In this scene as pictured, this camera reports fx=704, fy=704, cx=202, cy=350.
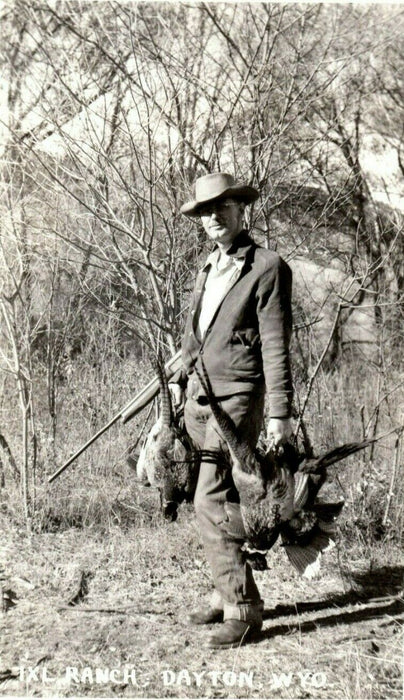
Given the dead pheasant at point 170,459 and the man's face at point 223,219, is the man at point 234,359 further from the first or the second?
the dead pheasant at point 170,459

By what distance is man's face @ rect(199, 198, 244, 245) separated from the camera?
3307 millimetres

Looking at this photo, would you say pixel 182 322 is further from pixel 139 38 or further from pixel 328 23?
pixel 328 23

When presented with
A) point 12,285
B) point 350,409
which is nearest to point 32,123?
point 12,285

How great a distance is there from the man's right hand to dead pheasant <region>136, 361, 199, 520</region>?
18 centimetres

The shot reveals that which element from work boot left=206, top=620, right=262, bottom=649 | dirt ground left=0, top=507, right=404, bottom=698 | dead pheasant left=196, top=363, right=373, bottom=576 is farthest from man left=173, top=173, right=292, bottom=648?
dirt ground left=0, top=507, right=404, bottom=698

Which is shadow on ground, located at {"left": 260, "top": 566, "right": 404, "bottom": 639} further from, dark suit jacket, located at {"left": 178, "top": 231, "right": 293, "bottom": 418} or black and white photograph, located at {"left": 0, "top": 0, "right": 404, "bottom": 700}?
dark suit jacket, located at {"left": 178, "top": 231, "right": 293, "bottom": 418}

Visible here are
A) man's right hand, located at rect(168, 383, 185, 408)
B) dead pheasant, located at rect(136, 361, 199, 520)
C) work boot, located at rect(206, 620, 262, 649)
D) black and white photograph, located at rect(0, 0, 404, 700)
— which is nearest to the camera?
black and white photograph, located at rect(0, 0, 404, 700)

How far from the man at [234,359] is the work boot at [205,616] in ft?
0.65

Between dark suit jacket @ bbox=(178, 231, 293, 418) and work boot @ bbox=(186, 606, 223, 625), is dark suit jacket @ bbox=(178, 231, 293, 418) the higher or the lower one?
the higher one

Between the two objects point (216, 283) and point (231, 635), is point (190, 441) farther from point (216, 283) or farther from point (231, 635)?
point (231, 635)

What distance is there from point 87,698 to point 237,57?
4.76 m

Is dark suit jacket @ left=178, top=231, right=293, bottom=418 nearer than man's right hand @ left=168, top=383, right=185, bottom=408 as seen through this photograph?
Yes

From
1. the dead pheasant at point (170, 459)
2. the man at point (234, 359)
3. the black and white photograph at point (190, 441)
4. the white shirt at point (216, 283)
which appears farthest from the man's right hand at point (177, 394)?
the white shirt at point (216, 283)

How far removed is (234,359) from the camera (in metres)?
3.25
